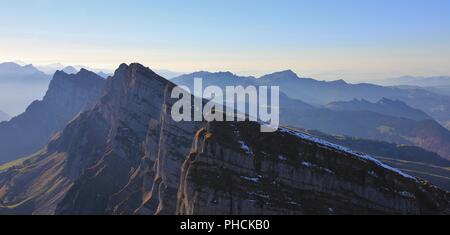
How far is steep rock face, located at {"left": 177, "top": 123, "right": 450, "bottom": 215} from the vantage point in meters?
100

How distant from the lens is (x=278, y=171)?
105375mm

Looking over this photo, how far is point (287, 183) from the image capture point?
104750 millimetres

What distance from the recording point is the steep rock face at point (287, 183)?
100438mm

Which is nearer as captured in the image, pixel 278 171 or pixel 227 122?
pixel 278 171

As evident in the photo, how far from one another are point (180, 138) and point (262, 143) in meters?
68.8

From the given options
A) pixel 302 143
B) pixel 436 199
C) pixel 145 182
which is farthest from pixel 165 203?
pixel 436 199
